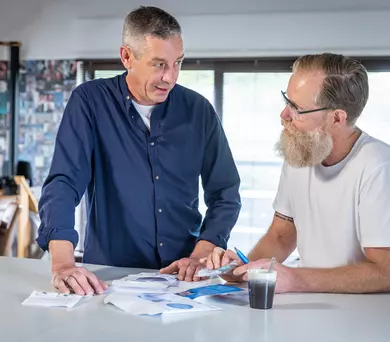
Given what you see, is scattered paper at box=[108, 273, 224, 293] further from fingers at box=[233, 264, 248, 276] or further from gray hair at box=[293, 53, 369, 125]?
gray hair at box=[293, 53, 369, 125]

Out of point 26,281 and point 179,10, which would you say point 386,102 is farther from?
point 26,281

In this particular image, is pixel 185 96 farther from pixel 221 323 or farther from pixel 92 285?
pixel 221 323

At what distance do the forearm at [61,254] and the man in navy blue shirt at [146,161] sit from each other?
123 mm

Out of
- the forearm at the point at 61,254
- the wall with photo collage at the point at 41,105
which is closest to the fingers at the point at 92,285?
the forearm at the point at 61,254

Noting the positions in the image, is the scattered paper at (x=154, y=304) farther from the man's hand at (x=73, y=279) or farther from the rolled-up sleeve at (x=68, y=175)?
the rolled-up sleeve at (x=68, y=175)

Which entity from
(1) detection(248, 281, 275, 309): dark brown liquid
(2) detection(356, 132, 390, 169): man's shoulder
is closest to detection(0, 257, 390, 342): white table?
(1) detection(248, 281, 275, 309): dark brown liquid

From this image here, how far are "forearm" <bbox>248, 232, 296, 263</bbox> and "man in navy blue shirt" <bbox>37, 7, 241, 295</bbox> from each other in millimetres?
108

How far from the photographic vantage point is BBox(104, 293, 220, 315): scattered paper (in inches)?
55.2

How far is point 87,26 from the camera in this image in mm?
5992

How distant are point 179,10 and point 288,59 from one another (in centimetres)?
108

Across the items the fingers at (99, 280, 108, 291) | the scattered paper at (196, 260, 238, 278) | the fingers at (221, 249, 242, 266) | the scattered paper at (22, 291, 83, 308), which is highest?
the fingers at (221, 249, 242, 266)

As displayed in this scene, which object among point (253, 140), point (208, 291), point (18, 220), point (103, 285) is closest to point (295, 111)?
point (208, 291)

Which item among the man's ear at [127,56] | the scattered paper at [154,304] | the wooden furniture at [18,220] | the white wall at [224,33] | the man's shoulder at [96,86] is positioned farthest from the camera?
the white wall at [224,33]

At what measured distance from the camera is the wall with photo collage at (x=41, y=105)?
6.11 metres
